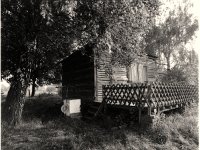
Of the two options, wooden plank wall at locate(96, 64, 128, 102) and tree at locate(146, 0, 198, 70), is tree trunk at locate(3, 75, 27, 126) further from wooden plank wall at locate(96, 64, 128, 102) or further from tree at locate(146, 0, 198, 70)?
tree at locate(146, 0, 198, 70)

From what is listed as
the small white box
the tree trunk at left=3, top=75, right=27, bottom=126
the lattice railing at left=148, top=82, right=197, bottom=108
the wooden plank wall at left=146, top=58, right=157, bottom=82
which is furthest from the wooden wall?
the wooden plank wall at left=146, top=58, right=157, bottom=82

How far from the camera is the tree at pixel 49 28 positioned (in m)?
8.93

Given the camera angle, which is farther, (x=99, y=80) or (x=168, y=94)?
(x=99, y=80)

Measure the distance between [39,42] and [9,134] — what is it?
421cm

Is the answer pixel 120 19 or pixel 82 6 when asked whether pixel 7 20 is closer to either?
pixel 82 6

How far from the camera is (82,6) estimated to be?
8.98 meters

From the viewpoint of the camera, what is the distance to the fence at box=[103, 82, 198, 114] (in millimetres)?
10469

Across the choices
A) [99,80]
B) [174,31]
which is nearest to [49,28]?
[99,80]

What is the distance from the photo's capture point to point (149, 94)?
10.3 meters

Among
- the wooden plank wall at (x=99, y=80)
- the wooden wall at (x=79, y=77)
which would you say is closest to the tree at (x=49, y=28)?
the wooden plank wall at (x=99, y=80)

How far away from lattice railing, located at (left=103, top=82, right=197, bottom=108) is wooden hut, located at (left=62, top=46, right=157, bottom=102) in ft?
4.79

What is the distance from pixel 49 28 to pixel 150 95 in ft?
18.3

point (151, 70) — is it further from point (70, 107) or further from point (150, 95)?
point (150, 95)

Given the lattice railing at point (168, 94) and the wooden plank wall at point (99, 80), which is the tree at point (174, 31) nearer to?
the lattice railing at point (168, 94)
